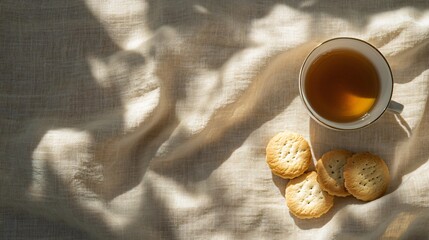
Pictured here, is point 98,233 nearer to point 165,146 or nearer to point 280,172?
point 165,146

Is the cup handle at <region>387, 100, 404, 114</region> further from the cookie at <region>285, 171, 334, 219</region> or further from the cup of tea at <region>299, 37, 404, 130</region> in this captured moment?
the cookie at <region>285, 171, 334, 219</region>

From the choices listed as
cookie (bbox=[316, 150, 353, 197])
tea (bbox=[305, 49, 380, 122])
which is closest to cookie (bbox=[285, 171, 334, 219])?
cookie (bbox=[316, 150, 353, 197])

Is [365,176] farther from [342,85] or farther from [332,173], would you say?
[342,85]

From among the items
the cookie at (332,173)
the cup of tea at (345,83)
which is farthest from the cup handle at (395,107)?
the cookie at (332,173)

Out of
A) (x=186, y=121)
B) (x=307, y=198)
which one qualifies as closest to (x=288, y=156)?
(x=307, y=198)

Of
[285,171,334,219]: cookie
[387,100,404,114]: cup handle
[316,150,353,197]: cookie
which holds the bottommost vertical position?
[285,171,334,219]: cookie

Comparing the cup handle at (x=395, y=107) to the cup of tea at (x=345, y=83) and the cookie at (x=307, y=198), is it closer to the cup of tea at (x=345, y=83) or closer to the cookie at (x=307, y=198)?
the cup of tea at (x=345, y=83)

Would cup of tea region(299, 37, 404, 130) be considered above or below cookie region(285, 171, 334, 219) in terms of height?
above
